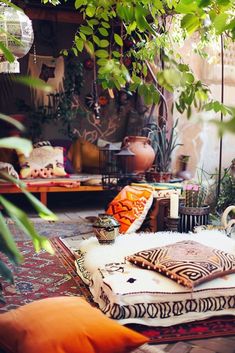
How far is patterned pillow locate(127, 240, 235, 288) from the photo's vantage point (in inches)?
97.4

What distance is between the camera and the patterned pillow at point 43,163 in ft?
19.9

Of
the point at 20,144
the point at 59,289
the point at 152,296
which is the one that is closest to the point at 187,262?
the point at 152,296

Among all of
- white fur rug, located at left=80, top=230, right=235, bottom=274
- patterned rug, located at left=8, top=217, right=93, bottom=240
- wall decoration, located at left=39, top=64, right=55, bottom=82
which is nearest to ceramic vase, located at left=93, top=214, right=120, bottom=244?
white fur rug, located at left=80, top=230, right=235, bottom=274

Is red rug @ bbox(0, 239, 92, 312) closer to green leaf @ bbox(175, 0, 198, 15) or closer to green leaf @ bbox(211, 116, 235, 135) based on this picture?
green leaf @ bbox(175, 0, 198, 15)

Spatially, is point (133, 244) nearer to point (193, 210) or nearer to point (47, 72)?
point (193, 210)

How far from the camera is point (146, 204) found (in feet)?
13.1

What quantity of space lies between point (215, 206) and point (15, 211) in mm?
4951

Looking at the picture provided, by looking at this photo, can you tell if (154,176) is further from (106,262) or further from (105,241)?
(106,262)

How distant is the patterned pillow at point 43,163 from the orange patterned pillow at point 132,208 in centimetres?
221

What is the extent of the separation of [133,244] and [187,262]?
71cm

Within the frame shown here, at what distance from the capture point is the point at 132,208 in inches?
158

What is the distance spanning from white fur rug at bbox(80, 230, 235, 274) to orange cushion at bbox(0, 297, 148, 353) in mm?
1300

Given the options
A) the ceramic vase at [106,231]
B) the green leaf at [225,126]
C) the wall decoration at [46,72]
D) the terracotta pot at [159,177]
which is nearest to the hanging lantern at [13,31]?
the ceramic vase at [106,231]

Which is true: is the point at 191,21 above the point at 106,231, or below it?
above
